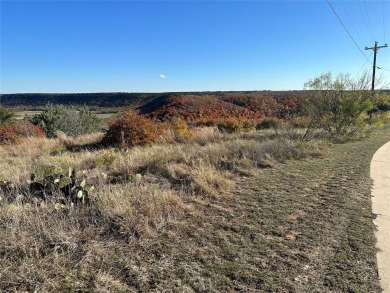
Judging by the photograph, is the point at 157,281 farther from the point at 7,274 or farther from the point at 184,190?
the point at 184,190

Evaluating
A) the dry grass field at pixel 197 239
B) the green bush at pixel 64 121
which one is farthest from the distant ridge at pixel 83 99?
the dry grass field at pixel 197 239

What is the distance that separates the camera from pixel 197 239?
4559mm

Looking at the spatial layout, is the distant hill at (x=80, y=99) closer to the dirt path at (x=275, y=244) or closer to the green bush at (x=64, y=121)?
the green bush at (x=64, y=121)

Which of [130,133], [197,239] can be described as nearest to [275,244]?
[197,239]

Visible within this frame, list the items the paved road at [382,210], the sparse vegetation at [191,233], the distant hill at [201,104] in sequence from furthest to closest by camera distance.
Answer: the distant hill at [201,104] → the paved road at [382,210] → the sparse vegetation at [191,233]

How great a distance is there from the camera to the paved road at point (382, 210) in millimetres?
3887

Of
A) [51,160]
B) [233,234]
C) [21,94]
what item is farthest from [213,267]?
[21,94]

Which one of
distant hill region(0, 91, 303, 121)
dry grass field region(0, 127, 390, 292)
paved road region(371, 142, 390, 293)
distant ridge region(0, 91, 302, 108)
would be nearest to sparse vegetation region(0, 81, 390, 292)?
dry grass field region(0, 127, 390, 292)

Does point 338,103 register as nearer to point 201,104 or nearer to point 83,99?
point 201,104

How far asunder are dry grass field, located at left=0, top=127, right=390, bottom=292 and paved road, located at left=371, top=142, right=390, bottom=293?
111mm

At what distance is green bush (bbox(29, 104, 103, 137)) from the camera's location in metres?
27.6

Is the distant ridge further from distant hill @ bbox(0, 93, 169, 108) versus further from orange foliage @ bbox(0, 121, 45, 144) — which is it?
A: orange foliage @ bbox(0, 121, 45, 144)

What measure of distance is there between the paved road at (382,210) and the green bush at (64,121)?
76.2 feet

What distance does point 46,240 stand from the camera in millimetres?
4102
